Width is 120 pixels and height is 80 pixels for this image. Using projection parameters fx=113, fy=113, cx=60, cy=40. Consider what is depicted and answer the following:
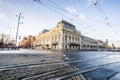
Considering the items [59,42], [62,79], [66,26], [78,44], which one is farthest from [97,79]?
[78,44]

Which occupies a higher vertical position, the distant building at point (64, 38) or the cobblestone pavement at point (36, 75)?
the distant building at point (64, 38)

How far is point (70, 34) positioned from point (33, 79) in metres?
53.6

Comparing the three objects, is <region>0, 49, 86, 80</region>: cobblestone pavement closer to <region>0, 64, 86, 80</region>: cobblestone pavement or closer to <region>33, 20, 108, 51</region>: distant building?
<region>0, 64, 86, 80</region>: cobblestone pavement

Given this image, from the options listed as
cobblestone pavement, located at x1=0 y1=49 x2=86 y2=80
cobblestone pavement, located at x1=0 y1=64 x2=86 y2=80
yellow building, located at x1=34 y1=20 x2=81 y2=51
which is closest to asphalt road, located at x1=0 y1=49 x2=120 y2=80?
cobblestone pavement, located at x1=0 y1=49 x2=86 y2=80

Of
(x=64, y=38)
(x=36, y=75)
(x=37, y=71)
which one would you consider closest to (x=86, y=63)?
(x=37, y=71)

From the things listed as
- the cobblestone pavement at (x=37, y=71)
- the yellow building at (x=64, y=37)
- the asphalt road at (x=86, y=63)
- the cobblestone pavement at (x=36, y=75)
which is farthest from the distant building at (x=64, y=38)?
the cobblestone pavement at (x=36, y=75)

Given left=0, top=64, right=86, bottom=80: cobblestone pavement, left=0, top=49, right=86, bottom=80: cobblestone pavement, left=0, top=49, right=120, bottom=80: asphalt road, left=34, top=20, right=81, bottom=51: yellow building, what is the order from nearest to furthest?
left=0, top=64, right=86, bottom=80: cobblestone pavement
left=0, top=49, right=86, bottom=80: cobblestone pavement
left=0, top=49, right=120, bottom=80: asphalt road
left=34, top=20, right=81, bottom=51: yellow building

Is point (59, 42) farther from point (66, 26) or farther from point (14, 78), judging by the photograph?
point (14, 78)

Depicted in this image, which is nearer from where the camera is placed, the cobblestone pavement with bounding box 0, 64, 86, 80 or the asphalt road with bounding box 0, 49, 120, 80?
the cobblestone pavement with bounding box 0, 64, 86, 80

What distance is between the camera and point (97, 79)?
17.7 feet

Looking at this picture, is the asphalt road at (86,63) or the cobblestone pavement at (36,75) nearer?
the cobblestone pavement at (36,75)

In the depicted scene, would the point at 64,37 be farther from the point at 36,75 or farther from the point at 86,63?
the point at 36,75

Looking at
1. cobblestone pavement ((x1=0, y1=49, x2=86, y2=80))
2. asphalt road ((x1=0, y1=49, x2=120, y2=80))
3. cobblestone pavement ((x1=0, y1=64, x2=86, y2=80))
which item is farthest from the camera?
asphalt road ((x1=0, y1=49, x2=120, y2=80))

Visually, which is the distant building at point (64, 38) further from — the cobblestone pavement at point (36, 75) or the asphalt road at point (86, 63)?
the cobblestone pavement at point (36, 75)
